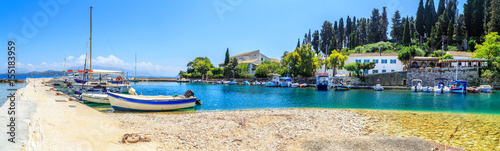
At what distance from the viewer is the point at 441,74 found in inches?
2061

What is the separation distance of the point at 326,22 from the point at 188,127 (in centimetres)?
9904

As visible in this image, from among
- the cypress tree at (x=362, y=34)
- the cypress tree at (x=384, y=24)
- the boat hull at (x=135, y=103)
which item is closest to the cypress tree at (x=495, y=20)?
the cypress tree at (x=384, y=24)

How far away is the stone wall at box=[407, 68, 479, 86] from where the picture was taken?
1967 inches

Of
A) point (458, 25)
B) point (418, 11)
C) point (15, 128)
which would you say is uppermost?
point (418, 11)

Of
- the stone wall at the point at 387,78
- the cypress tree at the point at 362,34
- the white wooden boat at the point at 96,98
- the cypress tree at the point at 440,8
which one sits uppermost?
the cypress tree at the point at 440,8

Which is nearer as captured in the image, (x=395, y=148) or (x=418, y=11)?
(x=395, y=148)

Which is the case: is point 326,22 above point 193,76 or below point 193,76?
above

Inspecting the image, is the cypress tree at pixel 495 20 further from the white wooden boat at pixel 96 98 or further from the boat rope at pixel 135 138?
the white wooden boat at pixel 96 98

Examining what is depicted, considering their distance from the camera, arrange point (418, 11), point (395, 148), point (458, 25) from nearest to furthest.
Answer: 1. point (395, 148)
2. point (458, 25)
3. point (418, 11)

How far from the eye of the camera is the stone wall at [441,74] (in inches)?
1967

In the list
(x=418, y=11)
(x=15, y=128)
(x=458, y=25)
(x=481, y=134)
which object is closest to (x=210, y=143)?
(x=15, y=128)

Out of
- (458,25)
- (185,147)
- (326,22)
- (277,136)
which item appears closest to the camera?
(185,147)

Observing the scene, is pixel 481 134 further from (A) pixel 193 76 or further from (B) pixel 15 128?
(A) pixel 193 76

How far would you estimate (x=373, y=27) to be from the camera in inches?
3713
